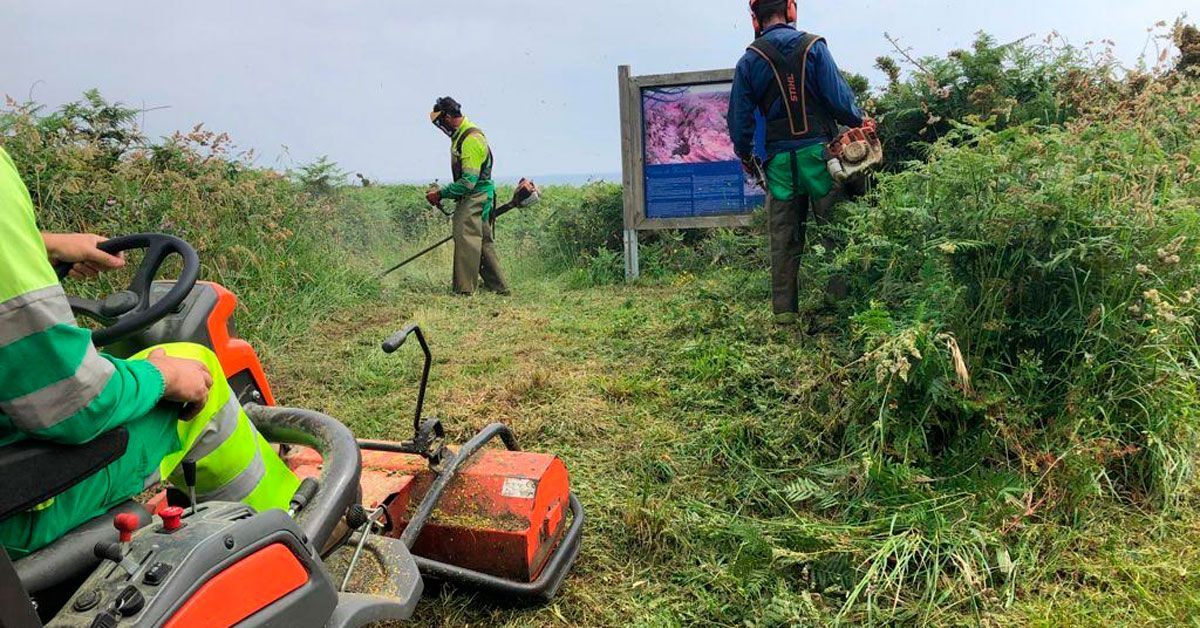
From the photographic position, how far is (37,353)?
4.43 feet

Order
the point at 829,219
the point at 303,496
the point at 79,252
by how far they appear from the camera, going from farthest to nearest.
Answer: the point at 829,219
the point at 79,252
the point at 303,496

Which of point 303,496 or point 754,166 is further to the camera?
point 754,166

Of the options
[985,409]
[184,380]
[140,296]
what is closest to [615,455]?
[985,409]

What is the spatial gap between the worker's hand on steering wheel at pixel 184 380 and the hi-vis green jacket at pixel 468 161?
6.99 metres

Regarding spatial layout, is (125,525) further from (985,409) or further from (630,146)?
(630,146)

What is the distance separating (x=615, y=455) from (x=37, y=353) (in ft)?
8.72

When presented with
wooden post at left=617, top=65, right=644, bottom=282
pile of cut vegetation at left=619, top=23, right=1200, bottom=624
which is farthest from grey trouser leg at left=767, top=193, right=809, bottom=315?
wooden post at left=617, top=65, right=644, bottom=282

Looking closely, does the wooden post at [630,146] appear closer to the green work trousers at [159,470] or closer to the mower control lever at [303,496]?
the green work trousers at [159,470]

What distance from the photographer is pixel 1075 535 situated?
108 inches

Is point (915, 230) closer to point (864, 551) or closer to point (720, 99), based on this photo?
point (864, 551)

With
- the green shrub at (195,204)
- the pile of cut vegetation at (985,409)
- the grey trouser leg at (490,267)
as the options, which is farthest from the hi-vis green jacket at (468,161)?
the pile of cut vegetation at (985,409)

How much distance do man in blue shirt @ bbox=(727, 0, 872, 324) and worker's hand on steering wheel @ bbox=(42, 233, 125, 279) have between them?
388 cm

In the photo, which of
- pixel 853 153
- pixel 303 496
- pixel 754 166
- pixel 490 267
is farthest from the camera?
pixel 490 267

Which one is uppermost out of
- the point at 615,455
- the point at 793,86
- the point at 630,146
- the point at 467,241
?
the point at 793,86
